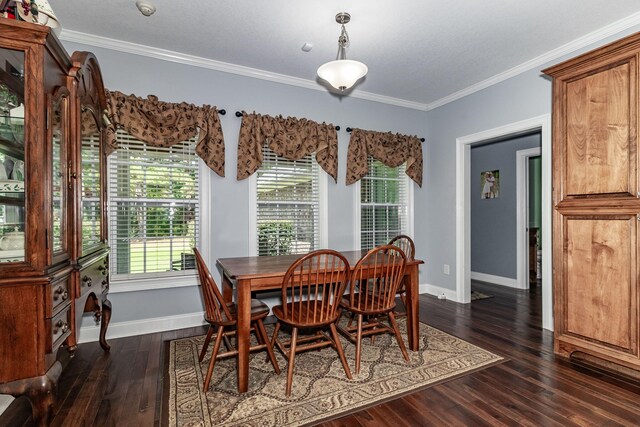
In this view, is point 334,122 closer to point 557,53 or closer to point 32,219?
point 557,53

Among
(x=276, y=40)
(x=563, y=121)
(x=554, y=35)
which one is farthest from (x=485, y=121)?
(x=276, y=40)

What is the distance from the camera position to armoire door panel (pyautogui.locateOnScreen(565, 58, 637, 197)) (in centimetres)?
226

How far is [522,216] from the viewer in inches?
201

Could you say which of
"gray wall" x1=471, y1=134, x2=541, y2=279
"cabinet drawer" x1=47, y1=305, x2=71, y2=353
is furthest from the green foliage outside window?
"gray wall" x1=471, y1=134, x2=541, y2=279

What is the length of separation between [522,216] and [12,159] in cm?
577

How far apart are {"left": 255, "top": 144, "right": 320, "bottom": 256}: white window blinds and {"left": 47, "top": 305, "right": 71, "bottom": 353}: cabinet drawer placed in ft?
6.66

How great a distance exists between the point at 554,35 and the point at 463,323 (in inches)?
111

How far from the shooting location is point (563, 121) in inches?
103

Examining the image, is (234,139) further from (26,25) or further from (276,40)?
(26,25)

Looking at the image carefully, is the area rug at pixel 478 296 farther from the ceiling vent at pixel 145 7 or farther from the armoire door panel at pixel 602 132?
the ceiling vent at pixel 145 7

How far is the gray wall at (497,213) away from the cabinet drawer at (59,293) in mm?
5506

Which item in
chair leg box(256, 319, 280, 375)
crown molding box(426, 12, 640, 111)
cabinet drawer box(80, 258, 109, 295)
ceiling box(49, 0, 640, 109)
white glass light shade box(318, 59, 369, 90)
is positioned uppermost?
ceiling box(49, 0, 640, 109)

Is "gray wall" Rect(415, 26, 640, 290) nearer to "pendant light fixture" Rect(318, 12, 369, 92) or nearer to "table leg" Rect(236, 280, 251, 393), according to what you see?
"pendant light fixture" Rect(318, 12, 369, 92)

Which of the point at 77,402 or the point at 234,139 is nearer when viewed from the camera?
the point at 77,402
